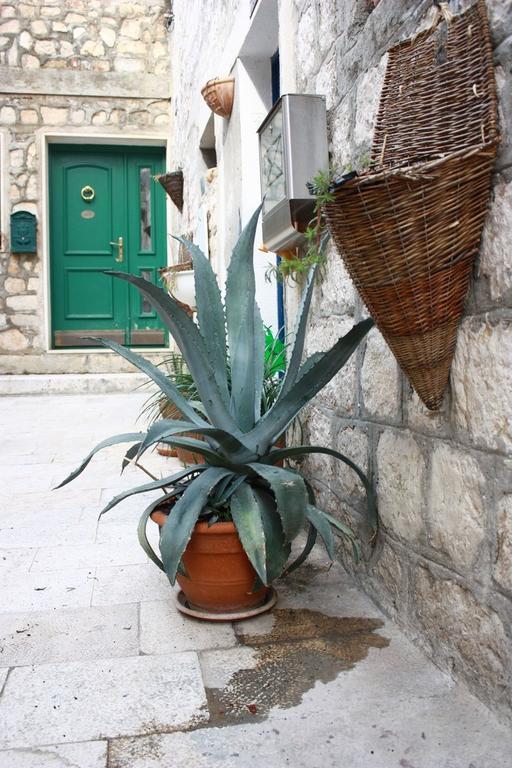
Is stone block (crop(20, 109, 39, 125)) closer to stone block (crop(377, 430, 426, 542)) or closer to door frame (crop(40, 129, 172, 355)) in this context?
door frame (crop(40, 129, 172, 355))

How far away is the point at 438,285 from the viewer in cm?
120

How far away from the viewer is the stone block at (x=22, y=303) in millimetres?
6625

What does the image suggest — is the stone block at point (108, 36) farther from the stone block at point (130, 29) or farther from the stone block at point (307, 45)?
the stone block at point (307, 45)

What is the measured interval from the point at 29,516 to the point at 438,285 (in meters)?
1.94

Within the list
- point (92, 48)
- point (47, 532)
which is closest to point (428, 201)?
point (47, 532)

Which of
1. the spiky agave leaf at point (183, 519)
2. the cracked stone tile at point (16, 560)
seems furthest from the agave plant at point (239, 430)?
the cracked stone tile at point (16, 560)

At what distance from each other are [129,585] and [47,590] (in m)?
0.22

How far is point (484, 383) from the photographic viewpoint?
122cm

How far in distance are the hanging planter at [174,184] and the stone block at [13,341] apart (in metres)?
1.97

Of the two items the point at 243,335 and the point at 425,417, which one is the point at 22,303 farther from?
the point at 425,417

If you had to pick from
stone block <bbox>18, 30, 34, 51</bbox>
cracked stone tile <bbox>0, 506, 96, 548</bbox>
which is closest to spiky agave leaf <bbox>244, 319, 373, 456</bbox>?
cracked stone tile <bbox>0, 506, 96, 548</bbox>

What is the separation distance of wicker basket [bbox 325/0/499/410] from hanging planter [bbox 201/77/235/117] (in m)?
2.46

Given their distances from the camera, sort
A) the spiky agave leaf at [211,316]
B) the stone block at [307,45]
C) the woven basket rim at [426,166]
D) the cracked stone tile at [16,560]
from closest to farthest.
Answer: the woven basket rim at [426,166], the spiky agave leaf at [211,316], the cracked stone tile at [16,560], the stone block at [307,45]

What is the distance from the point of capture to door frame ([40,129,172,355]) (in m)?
6.65
